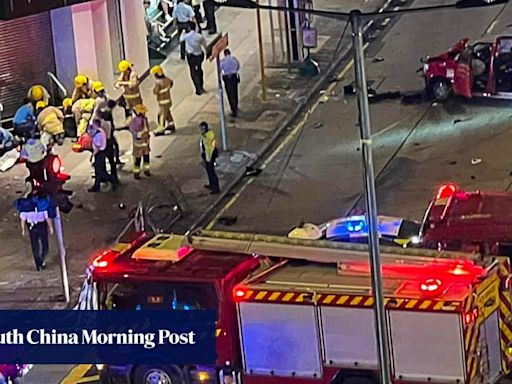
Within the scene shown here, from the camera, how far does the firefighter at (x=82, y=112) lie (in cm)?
2788

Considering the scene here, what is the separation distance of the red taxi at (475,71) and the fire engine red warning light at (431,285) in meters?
13.1

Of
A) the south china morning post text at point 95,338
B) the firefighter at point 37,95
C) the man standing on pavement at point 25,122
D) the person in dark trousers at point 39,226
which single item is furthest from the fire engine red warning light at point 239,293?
the firefighter at point 37,95

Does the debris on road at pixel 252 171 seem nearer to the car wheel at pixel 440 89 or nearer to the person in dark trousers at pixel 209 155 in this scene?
the person in dark trousers at pixel 209 155

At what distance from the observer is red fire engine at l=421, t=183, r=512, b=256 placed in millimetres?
18891

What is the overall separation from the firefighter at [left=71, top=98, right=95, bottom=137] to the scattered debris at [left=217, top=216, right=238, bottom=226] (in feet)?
14.6

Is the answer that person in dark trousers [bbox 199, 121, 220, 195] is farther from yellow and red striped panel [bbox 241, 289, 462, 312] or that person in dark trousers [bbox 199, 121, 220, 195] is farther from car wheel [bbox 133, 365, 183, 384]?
yellow and red striped panel [bbox 241, 289, 462, 312]

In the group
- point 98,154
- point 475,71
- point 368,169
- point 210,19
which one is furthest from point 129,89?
point 368,169

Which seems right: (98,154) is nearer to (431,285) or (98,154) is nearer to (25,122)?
(25,122)

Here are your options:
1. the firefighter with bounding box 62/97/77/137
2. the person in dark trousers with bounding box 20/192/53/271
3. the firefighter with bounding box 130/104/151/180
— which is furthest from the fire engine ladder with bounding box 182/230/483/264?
the firefighter with bounding box 62/97/77/137

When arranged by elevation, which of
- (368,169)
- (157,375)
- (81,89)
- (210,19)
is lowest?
(157,375)

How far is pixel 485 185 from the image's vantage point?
81.6ft

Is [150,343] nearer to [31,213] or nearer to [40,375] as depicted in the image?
[40,375]

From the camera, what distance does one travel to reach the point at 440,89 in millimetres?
29703

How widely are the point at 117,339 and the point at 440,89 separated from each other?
1394 cm
